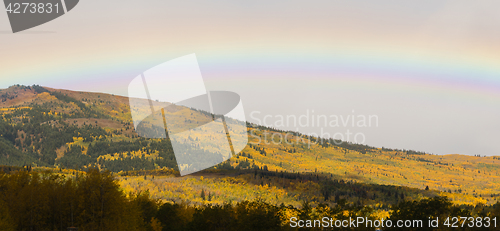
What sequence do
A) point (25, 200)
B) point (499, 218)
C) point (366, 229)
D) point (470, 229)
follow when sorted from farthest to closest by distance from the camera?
point (499, 218) < point (470, 229) < point (366, 229) < point (25, 200)

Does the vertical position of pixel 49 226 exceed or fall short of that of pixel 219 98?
it falls short

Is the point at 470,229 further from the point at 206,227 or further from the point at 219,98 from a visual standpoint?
the point at 219,98

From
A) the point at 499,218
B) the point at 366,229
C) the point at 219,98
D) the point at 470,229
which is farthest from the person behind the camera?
the point at 499,218

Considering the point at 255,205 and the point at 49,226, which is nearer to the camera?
the point at 49,226

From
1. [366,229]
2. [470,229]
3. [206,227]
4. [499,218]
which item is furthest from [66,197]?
[499,218]

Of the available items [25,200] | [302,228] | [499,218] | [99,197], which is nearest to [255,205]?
[302,228]

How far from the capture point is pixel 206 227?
8925cm

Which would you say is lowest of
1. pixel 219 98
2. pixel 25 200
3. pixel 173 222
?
pixel 173 222

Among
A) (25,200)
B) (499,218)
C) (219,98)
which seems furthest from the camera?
(499,218)

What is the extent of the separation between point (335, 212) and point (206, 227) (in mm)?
36510

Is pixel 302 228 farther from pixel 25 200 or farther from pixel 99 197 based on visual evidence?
pixel 25 200

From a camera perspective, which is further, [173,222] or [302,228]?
[173,222]

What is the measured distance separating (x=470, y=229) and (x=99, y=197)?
86774 millimetres

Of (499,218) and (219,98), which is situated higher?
(219,98)
